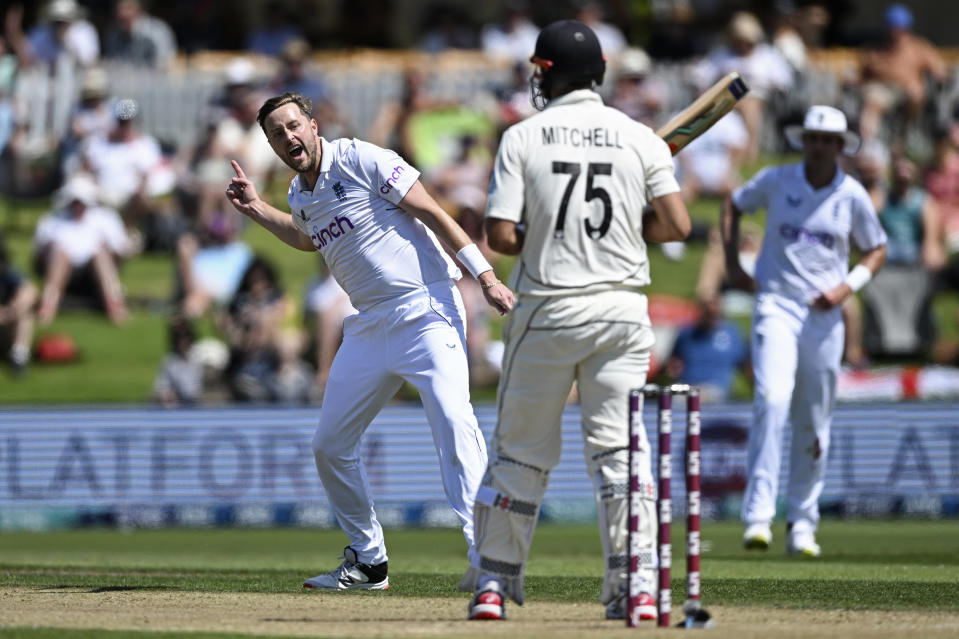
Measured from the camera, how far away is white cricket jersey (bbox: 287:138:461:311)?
7.83 metres

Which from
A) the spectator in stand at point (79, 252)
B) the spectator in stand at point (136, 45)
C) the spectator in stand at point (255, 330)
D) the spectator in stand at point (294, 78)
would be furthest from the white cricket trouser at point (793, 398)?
the spectator in stand at point (136, 45)

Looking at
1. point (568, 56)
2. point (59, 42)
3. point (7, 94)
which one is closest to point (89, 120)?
point (7, 94)

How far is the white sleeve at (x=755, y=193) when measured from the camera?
1081 centimetres

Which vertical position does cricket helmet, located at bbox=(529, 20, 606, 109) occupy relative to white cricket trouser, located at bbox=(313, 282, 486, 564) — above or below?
above

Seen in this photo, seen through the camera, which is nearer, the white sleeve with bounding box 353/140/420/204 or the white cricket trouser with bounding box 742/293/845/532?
the white sleeve with bounding box 353/140/420/204

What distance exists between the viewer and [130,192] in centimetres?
1920

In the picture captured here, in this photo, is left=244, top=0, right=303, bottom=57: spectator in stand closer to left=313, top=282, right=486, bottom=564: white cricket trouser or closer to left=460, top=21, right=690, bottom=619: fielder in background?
left=313, top=282, right=486, bottom=564: white cricket trouser

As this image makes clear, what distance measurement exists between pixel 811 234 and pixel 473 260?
12.9 feet

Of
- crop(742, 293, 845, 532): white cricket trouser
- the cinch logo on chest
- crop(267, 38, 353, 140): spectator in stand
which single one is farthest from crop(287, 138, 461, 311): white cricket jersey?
crop(267, 38, 353, 140): spectator in stand

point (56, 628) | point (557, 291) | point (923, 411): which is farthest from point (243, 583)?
point (923, 411)

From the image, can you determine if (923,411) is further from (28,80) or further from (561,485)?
(28,80)

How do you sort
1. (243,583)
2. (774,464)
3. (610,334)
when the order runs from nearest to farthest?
(610,334), (243,583), (774,464)

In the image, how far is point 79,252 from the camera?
17703 mm

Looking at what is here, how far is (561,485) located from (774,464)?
13.2 feet
